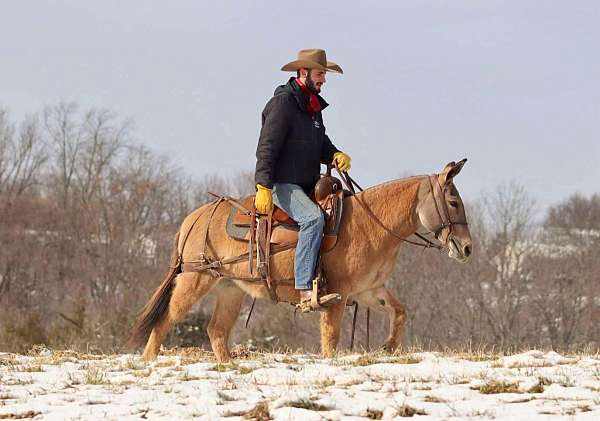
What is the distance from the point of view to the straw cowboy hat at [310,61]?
951 cm

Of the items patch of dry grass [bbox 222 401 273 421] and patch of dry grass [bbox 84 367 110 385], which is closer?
patch of dry grass [bbox 222 401 273 421]

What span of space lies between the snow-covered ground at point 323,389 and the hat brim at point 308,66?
10.3ft

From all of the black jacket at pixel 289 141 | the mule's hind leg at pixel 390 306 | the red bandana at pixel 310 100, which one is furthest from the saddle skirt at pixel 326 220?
the mule's hind leg at pixel 390 306

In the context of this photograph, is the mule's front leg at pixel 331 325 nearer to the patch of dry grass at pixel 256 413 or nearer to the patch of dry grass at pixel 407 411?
the patch of dry grass at pixel 256 413

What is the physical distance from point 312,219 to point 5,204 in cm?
5960

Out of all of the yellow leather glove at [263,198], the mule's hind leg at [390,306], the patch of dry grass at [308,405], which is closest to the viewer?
the patch of dry grass at [308,405]

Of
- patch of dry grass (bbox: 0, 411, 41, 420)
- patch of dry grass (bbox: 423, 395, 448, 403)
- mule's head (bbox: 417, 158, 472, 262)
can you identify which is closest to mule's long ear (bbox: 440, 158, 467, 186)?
mule's head (bbox: 417, 158, 472, 262)

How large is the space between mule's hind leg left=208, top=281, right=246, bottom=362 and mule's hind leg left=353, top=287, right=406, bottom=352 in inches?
57.3

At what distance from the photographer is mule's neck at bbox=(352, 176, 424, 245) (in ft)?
30.5

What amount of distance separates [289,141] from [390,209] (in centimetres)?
128

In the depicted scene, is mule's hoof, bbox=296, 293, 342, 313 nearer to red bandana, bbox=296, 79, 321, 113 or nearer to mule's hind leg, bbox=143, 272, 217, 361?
mule's hind leg, bbox=143, 272, 217, 361

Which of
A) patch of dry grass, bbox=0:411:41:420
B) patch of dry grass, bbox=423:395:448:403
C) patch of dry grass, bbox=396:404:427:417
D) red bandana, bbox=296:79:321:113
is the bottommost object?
patch of dry grass, bbox=0:411:41:420

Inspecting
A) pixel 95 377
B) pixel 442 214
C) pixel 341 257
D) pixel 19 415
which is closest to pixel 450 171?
pixel 442 214

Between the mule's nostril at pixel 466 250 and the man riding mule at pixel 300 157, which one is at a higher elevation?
the man riding mule at pixel 300 157
